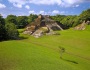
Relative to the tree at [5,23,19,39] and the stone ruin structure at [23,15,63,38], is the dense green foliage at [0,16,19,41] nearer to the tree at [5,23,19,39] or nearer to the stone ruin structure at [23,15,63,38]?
the tree at [5,23,19,39]

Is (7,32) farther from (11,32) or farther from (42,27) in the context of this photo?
(42,27)

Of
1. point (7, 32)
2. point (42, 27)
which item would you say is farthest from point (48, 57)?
point (42, 27)

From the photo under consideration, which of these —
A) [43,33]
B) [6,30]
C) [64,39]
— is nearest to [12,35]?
[6,30]

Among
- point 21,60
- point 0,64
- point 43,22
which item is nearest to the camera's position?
point 0,64

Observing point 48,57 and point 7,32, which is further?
point 7,32

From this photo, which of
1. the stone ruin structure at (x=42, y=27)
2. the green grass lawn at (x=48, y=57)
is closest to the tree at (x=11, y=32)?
the stone ruin structure at (x=42, y=27)

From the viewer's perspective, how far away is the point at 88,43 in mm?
68250

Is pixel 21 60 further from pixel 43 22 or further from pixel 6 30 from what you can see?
pixel 43 22

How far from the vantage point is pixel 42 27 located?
9500 centimetres

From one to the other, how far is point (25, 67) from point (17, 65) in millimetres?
1631

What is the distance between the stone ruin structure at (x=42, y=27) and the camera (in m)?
87.8

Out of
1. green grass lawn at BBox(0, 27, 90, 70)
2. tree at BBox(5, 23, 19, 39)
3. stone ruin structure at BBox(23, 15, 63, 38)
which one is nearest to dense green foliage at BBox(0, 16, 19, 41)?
tree at BBox(5, 23, 19, 39)

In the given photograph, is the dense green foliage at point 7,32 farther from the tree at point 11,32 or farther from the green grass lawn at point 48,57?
the green grass lawn at point 48,57

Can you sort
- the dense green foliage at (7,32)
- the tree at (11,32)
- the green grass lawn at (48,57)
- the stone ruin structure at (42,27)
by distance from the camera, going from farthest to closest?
the stone ruin structure at (42,27) < the tree at (11,32) < the dense green foliage at (7,32) < the green grass lawn at (48,57)
